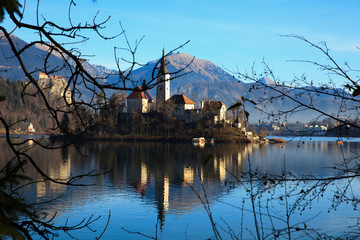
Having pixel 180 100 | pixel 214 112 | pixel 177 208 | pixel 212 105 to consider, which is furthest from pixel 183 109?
pixel 177 208

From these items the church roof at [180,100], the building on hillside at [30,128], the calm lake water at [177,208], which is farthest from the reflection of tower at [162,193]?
the building on hillside at [30,128]

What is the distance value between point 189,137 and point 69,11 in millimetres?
84508

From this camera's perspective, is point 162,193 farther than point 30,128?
No

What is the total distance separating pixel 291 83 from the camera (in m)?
4.56

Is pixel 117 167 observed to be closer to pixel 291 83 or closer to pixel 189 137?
pixel 291 83

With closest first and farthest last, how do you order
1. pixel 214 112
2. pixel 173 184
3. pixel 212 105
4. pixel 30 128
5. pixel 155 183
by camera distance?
1. pixel 173 184
2. pixel 155 183
3. pixel 214 112
4. pixel 212 105
5. pixel 30 128

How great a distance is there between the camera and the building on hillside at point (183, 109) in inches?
3693

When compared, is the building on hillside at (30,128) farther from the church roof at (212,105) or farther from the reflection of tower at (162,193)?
the reflection of tower at (162,193)

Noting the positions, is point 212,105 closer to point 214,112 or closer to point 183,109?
point 214,112

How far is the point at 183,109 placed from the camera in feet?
314

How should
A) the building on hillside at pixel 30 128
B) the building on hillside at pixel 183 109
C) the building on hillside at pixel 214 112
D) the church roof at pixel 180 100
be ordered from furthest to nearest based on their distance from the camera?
1. the building on hillside at pixel 30 128
2. the church roof at pixel 180 100
3. the building on hillside at pixel 183 109
4. the building on hillside at pixel 214 112

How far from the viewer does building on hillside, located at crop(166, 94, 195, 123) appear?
9381 centimetres

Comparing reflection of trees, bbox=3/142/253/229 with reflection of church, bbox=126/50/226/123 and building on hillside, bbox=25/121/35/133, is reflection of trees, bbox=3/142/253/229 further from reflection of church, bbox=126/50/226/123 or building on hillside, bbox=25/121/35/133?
building on hillside, bbox=25/121/35/133

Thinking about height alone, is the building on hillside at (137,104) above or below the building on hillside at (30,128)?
above
